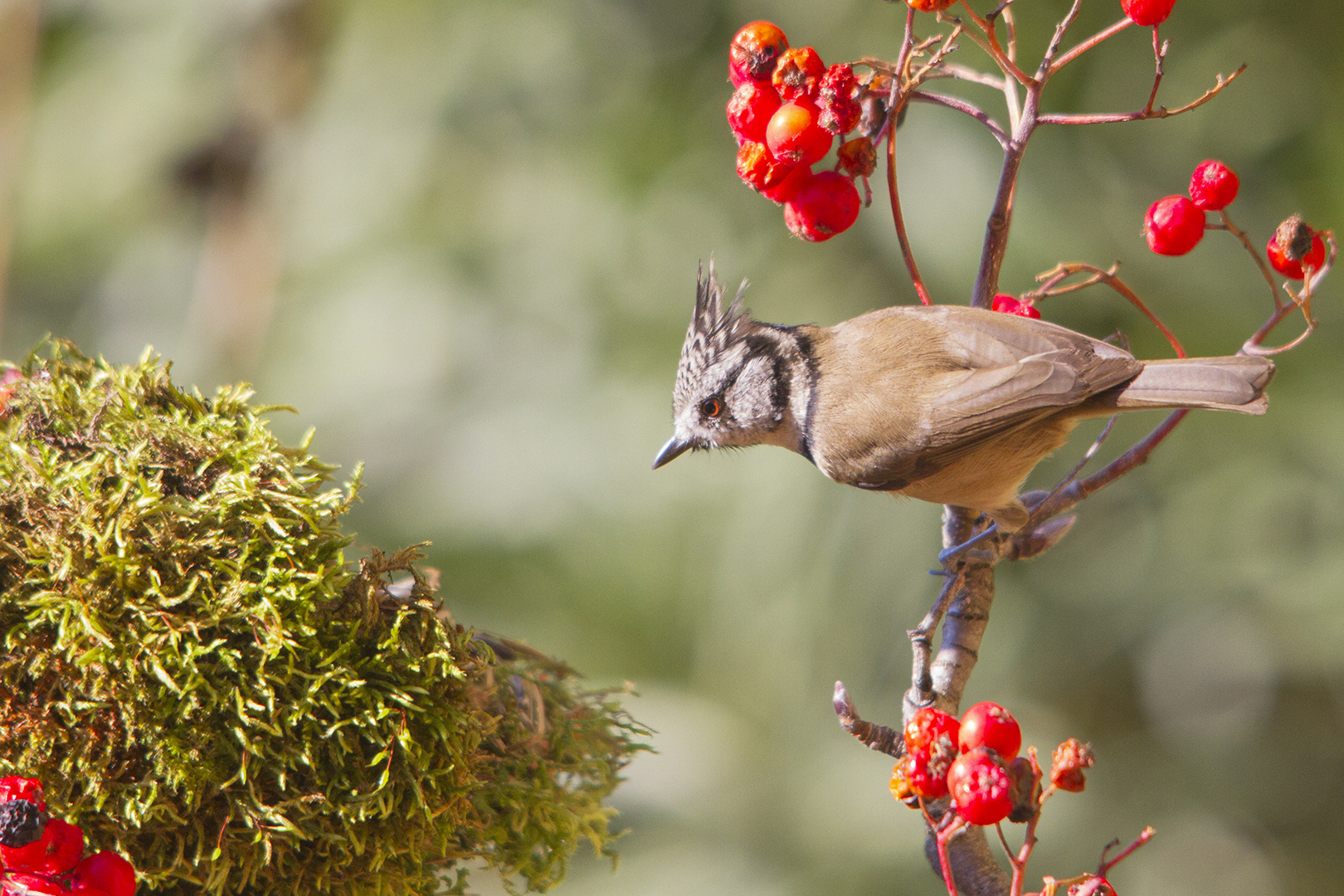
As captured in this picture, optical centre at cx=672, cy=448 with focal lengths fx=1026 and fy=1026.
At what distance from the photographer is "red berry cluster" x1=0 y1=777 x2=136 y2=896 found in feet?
2.22

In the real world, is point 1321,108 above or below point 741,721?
above

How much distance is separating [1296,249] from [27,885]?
45.6 inches

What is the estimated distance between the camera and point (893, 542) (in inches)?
95.3

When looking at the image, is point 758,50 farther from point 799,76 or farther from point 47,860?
point 47,860

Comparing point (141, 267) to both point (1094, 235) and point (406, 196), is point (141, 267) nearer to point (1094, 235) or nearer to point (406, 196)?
point (406, 196)

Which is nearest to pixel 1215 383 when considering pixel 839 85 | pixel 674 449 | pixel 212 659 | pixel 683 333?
pixel 839 85

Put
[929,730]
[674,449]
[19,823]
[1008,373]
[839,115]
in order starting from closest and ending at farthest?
[19,823] → [929,730] → [839,115] → [1008,373] → [674,449]

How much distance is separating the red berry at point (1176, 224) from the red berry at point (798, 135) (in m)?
0.38

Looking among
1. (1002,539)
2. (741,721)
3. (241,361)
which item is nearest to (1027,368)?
(1002,539)

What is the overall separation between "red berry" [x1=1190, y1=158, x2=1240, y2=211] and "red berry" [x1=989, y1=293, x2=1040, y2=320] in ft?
0.68

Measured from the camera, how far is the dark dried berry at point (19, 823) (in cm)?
66

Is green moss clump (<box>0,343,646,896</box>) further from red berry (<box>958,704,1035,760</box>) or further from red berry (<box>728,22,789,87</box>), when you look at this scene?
red berry (<box>728,22,789,87</box>)

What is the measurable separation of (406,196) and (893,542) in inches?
62.4

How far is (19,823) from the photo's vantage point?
0.66 metres
